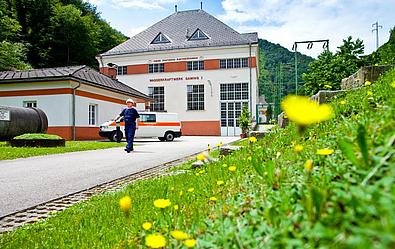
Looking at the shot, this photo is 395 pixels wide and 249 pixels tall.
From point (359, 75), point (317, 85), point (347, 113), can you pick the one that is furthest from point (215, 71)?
point (347, 113)

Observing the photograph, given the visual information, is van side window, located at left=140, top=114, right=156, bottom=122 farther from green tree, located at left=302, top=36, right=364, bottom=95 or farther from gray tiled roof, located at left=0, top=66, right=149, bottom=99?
green tree, located at left=302, top=36, right=364, bottom=95

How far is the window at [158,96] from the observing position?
38.8m

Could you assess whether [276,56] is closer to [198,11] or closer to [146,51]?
[198,11]

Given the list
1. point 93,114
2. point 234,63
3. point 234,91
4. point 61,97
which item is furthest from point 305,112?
point 234,63

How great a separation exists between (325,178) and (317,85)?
13.6m

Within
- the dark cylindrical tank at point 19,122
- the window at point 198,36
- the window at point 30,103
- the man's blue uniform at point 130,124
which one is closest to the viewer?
the man's blue uniform at point 130,124

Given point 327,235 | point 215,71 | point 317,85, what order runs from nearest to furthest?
point 327,235
point 317,85
point 215,71

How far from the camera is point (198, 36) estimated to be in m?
38.3

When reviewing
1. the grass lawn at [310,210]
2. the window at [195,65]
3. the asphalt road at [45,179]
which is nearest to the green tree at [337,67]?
the asphalt road at [45,179]

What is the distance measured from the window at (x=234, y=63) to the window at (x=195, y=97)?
3184 millimetres

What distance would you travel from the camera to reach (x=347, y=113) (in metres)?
3.69

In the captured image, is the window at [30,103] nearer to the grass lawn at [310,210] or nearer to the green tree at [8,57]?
the green tree at [8,57]

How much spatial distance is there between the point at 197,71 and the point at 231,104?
489 cm

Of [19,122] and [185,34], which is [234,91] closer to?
[185,34]
